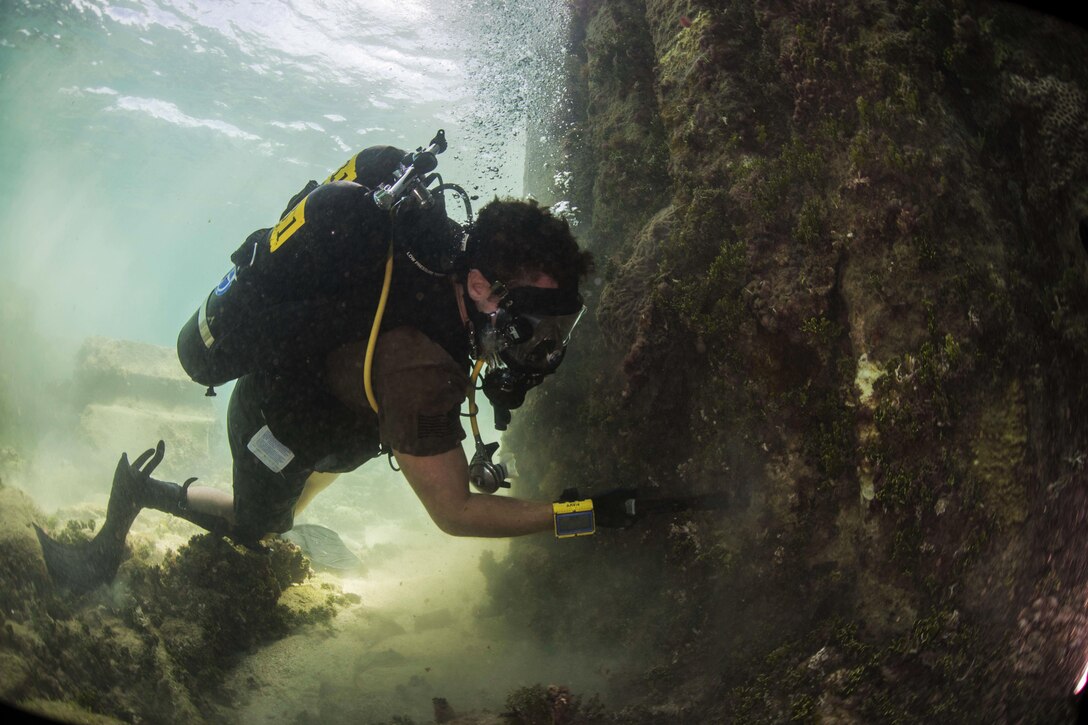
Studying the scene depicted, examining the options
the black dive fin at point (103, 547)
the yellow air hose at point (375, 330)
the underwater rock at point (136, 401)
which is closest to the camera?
the yellow air hose at point (375, 330)

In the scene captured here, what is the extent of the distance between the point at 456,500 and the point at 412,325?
3.71 ft

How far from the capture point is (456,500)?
3.23m

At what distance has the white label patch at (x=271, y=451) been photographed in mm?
3990

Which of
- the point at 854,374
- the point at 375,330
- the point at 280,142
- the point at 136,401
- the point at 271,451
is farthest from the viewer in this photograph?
the point at 280,142

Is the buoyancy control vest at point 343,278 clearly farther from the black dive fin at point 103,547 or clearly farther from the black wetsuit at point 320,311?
the black dive fin at point 103,547

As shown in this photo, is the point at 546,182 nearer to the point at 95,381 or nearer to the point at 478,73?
the point at 478,73

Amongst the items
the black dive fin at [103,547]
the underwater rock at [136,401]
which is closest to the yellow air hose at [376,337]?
the black dive fin at [103,547]

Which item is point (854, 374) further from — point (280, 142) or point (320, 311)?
point (280, 142)

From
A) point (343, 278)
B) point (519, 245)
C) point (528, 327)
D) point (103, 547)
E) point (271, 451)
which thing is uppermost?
point (519, 245)

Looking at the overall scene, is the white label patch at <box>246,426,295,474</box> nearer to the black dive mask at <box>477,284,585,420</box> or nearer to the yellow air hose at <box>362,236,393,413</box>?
the yellow air hose at <box>362,236,393,413</box>

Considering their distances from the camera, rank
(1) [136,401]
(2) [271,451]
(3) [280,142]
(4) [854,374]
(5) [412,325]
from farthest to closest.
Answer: (3) [280,142], (1) [136,401], (2) [271,451], (4) [854,374], (5) [412,325]

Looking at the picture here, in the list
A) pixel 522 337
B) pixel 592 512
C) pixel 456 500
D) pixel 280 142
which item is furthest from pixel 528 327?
pixel 280 142

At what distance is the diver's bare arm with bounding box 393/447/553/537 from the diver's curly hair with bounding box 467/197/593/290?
3.97 ft

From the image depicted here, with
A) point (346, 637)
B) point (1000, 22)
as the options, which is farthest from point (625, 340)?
point (346, 637)
